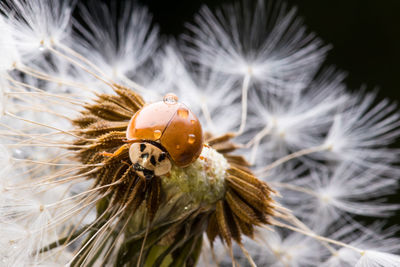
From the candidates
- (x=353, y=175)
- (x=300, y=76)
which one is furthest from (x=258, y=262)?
(x=300, y=76)

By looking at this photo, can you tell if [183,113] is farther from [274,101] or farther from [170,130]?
[274,101]

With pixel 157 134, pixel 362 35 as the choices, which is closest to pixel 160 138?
pixel 157 134

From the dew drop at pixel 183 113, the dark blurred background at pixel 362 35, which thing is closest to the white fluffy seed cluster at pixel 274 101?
the dew drop at pixel 183 113

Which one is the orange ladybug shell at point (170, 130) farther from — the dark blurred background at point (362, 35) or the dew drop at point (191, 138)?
the dark blurred background at point (362, 35)

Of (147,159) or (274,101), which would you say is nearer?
(147,159)

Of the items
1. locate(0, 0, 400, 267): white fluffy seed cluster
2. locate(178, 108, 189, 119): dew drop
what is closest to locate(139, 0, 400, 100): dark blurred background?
locate(0, 0, 400, 267): white fluffy seed cluster

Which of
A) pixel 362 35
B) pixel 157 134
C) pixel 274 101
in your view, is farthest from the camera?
pixel 362 35

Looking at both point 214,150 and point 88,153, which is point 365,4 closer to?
point 214,150
